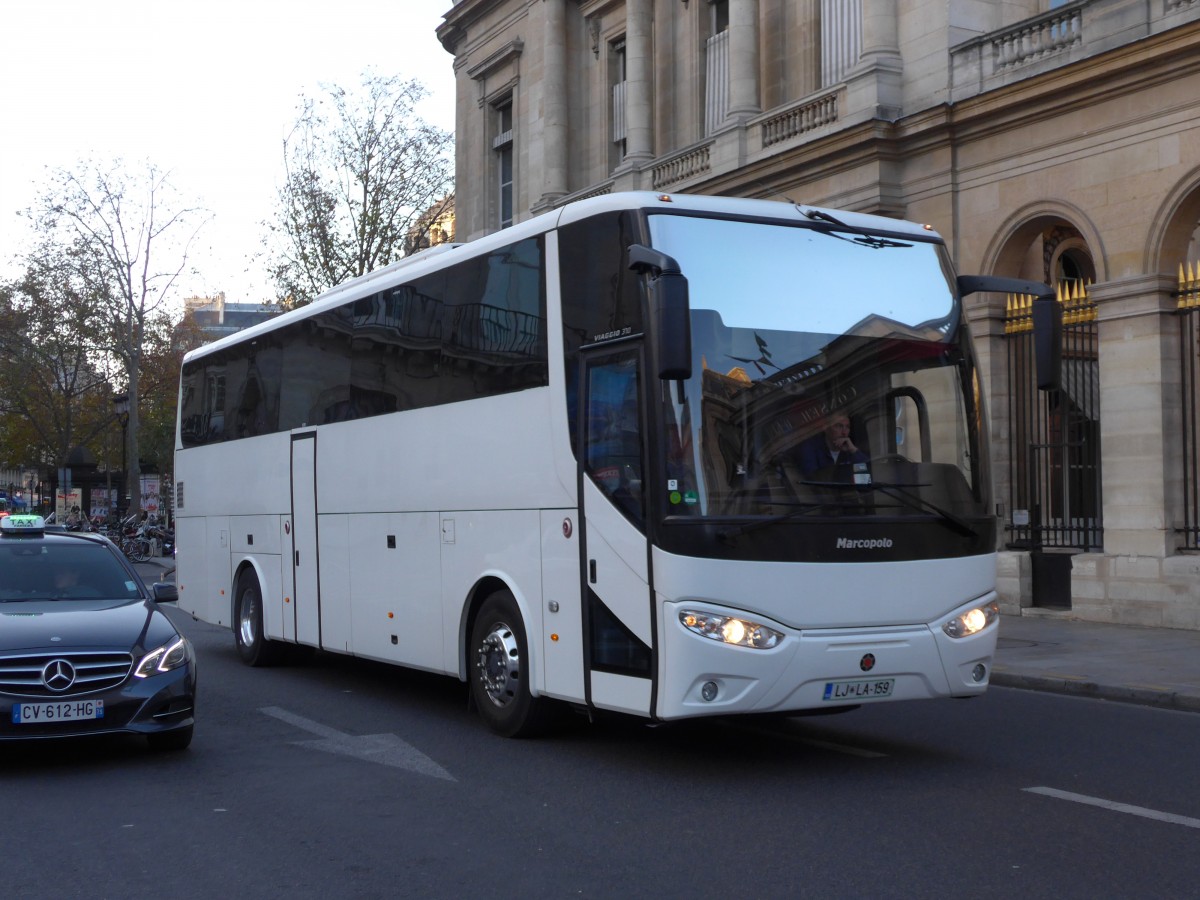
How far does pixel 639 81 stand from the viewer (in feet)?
96.0

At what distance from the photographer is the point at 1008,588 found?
768 inches

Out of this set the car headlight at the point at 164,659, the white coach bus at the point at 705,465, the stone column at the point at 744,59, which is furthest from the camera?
the stone column at the point at 744,59

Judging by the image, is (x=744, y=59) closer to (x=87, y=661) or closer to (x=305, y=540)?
(x=305, y=540)

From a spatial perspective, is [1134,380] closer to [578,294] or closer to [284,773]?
[578,294]

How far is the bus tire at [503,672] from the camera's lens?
376 inches

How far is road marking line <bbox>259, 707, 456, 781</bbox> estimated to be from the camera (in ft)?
28.9

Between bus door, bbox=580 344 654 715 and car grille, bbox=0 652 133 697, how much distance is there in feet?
9.29

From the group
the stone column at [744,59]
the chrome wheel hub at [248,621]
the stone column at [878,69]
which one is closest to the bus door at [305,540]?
the chrome wheel hub at [248,621]

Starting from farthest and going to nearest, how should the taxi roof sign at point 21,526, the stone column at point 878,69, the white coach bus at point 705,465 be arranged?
the stone column at point 878,69
the taxi roof sign at point 21,526
the white coach bus at point 705,465

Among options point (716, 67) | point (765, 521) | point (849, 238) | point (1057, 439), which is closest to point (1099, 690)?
point (849, 238)

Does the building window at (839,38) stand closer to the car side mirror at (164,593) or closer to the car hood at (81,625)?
the car side mirror at (164,593)

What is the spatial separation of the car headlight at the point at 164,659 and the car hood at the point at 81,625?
7 centimetres

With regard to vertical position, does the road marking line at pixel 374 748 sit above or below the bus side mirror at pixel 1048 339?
below

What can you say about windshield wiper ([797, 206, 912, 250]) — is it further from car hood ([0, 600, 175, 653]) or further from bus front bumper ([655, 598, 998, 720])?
car hood ([0, 600, 175, 653])
